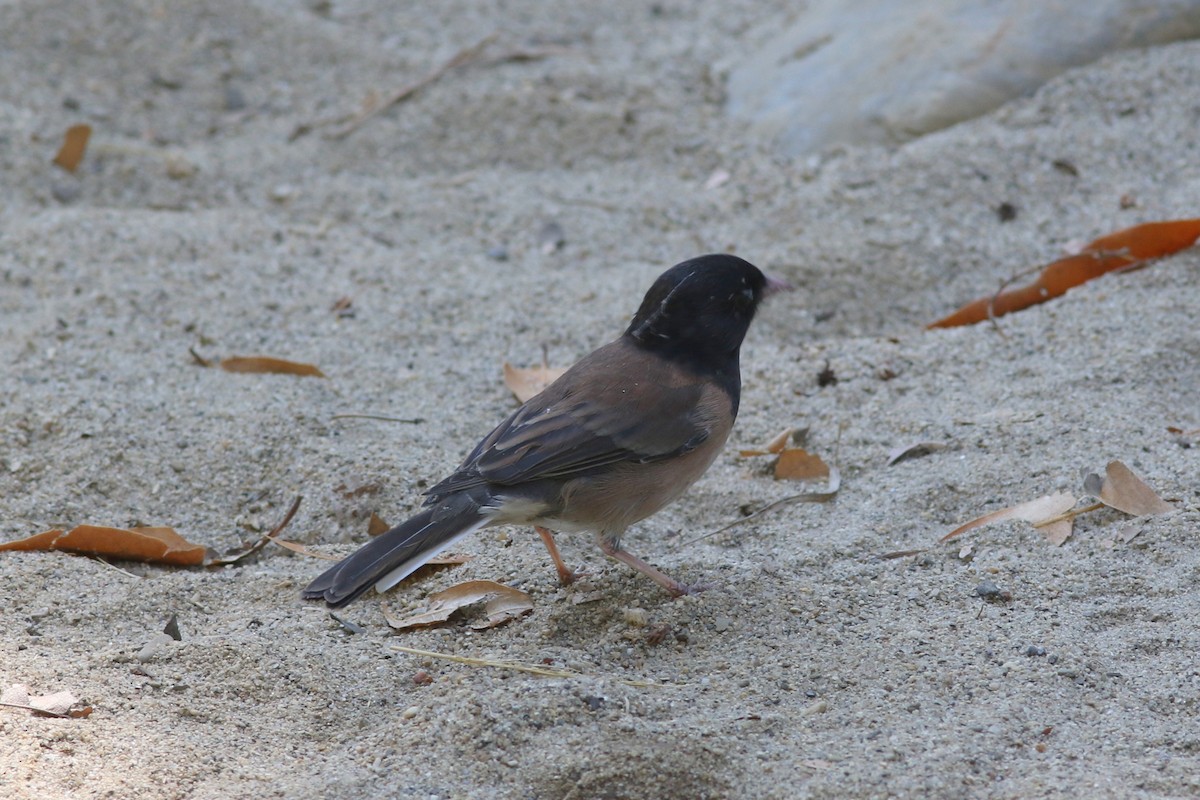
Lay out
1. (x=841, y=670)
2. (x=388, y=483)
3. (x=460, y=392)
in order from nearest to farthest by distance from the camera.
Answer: (x=841, y=670), (x=388, y=483), (x=460, y=392)

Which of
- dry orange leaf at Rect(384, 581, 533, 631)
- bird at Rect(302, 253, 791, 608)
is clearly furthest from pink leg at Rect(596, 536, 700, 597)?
dry orange leaf at Rect(384, 581, 533, 631)

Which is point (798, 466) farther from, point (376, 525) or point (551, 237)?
point (551, 237)

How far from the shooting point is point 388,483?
13.8 feet

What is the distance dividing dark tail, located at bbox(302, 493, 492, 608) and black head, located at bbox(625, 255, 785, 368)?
34.4 inches

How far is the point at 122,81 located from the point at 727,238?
372cm

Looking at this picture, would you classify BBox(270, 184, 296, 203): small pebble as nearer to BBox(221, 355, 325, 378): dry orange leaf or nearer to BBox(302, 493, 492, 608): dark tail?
BBox(221, 355, 325, 378): dry orange leaf

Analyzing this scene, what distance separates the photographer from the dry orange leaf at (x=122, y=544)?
12.5ft

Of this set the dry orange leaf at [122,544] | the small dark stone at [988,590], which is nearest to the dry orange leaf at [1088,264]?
the small dark stone at [988,590]

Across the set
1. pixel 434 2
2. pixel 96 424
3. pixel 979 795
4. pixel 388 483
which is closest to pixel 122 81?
pixel 434 2

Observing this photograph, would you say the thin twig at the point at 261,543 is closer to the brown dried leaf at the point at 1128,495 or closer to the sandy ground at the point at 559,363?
the sandy ground at the point at 559,363

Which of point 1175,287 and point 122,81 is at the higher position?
point 122,81

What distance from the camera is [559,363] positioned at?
16.7 feet

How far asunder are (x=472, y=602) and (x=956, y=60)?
4116mm

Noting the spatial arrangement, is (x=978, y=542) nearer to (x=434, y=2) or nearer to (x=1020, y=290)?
(x=1020, y=290)
